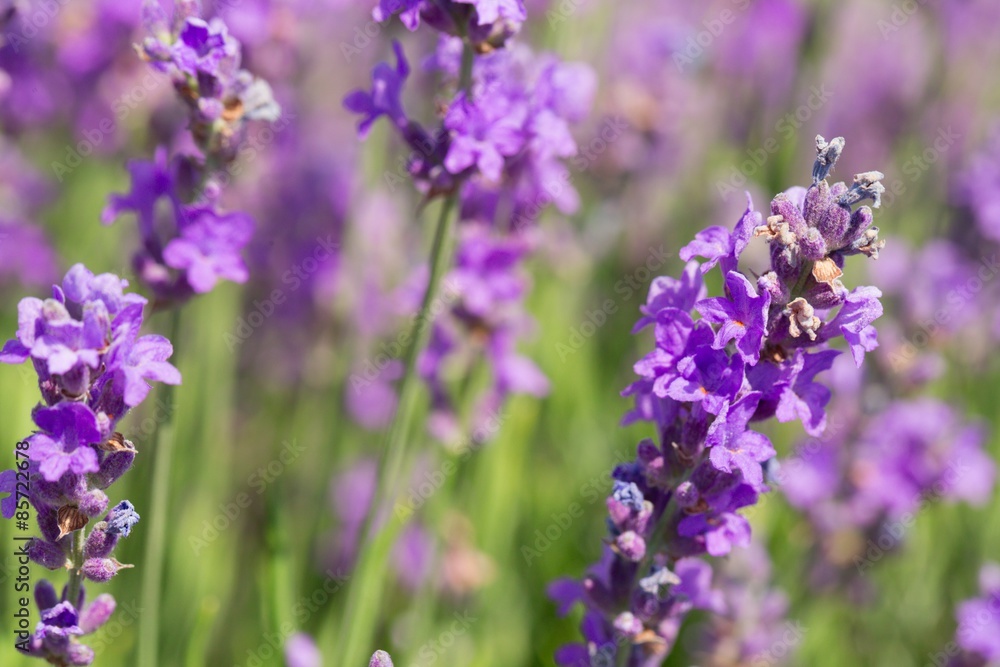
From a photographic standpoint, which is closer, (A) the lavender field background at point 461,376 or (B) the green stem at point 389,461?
(B) the green stem at point 389,461

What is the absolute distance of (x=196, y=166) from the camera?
94.0 inches

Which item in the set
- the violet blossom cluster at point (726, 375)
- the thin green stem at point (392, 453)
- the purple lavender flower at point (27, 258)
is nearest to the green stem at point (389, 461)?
the thin green stem at point (392, 453)

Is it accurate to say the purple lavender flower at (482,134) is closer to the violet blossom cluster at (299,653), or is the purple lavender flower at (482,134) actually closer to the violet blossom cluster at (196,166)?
the violet blossom cluster at (196,166)

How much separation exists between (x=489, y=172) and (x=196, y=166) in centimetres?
73

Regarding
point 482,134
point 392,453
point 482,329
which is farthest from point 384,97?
point 482,329

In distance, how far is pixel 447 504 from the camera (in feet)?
11.0

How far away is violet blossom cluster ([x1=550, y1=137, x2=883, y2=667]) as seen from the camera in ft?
5.78

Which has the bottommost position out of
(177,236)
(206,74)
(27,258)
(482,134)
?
(27,258)

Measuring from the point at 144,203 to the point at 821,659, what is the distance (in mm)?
2813

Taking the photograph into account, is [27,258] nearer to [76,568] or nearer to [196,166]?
[196,166]

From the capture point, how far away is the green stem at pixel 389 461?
2.42m

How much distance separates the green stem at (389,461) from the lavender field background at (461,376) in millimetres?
21

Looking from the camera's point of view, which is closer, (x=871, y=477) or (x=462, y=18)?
(x=462, y=18)

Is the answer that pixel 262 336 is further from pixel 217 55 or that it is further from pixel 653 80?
pixel 217 55
